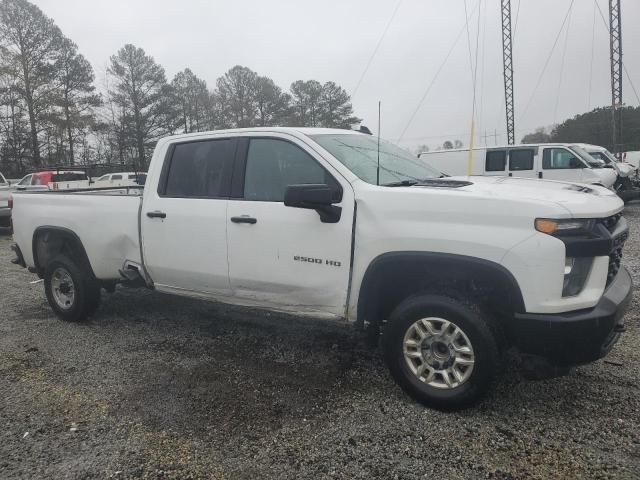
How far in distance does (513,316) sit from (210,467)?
1.94m

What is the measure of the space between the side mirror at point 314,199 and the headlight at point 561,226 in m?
1.28

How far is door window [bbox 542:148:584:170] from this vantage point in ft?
44.1

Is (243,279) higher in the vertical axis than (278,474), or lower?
higher

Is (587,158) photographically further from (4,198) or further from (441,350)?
(4,198)

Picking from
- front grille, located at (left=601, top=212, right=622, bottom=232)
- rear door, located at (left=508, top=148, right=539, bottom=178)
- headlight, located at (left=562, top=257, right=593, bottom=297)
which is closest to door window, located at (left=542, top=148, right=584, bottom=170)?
rear door, located at (left=508, top=148, right=539, bottom=178)

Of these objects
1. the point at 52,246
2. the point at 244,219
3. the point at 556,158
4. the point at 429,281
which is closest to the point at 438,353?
the point at 429,281

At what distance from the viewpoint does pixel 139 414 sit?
3199 millimetres

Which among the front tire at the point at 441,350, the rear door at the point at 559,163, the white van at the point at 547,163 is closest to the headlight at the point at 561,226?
the front tire at the point at 441,350

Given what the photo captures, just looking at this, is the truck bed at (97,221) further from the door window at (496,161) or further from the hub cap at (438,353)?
the door window at (496,161)

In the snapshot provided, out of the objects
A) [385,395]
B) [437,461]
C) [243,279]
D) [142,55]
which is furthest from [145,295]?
[142,55]

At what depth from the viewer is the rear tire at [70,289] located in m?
4.98

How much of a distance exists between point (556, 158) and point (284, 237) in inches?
486

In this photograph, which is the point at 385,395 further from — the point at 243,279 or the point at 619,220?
the point at 619,220

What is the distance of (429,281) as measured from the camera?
10.7 ft
